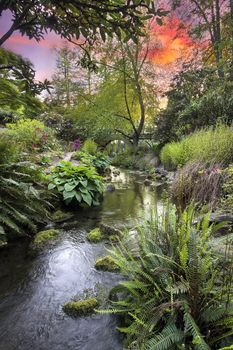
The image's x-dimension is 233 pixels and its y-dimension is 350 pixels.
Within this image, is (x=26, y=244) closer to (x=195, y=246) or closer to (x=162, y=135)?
(x=195, y=246)

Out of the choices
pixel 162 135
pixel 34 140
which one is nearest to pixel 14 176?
pixel 34 140

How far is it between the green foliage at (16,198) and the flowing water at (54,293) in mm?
385

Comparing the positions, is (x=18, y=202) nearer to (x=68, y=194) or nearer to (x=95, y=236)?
(x=95, y=236)

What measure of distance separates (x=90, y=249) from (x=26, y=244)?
3.06 ft

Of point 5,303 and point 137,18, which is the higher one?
point 137,18

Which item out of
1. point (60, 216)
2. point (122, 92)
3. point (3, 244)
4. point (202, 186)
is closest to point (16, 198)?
point (3, 244)

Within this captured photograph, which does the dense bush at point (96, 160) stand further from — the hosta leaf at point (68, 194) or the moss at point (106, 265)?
the moss at point (106, 265)

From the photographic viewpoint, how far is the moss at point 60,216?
495 cm

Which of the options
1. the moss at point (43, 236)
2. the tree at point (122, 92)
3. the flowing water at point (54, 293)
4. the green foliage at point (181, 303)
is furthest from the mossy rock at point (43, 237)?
the tree at point (122, 92)

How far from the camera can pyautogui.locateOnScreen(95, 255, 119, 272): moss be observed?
10.2 ft

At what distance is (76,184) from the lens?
562 centimetres

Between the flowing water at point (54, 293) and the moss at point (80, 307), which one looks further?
the moss at point (80, 307)

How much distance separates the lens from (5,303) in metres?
2.55

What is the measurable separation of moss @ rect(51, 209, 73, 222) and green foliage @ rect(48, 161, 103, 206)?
1.01ft
